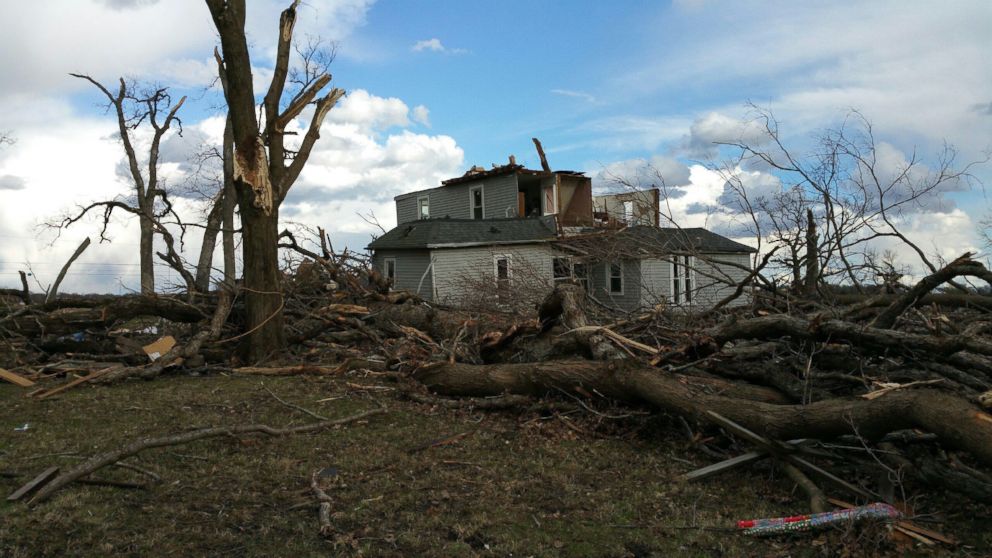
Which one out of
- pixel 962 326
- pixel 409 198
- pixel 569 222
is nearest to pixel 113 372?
pixel 962 326

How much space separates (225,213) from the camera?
61.9 feet

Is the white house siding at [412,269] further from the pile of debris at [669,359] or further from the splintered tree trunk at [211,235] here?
the pile of debris at [669,359]

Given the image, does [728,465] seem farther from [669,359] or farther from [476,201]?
[476,201]

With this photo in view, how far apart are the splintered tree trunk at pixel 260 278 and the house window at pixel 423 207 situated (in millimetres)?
18797

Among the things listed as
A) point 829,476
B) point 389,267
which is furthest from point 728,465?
point 389,267

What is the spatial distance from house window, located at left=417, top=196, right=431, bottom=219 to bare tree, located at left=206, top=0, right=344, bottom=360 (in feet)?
59.9

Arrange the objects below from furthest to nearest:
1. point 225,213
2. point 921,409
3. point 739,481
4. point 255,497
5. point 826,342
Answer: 1. point 225,213
2. point 826,342
3. point 739,481
4. point 255,497
5. point 921,409

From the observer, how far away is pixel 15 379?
7.92 meters

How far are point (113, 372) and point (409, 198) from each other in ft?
69.9

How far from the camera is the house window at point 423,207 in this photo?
28041 millimetres

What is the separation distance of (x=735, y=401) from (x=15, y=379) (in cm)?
798

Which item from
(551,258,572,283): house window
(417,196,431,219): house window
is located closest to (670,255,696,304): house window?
(551,258,572,283): house window

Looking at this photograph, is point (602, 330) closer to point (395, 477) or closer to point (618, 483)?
point (618, 483)

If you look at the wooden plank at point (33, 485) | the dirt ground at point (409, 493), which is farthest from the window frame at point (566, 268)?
the wooden plank at point (33, 485)
